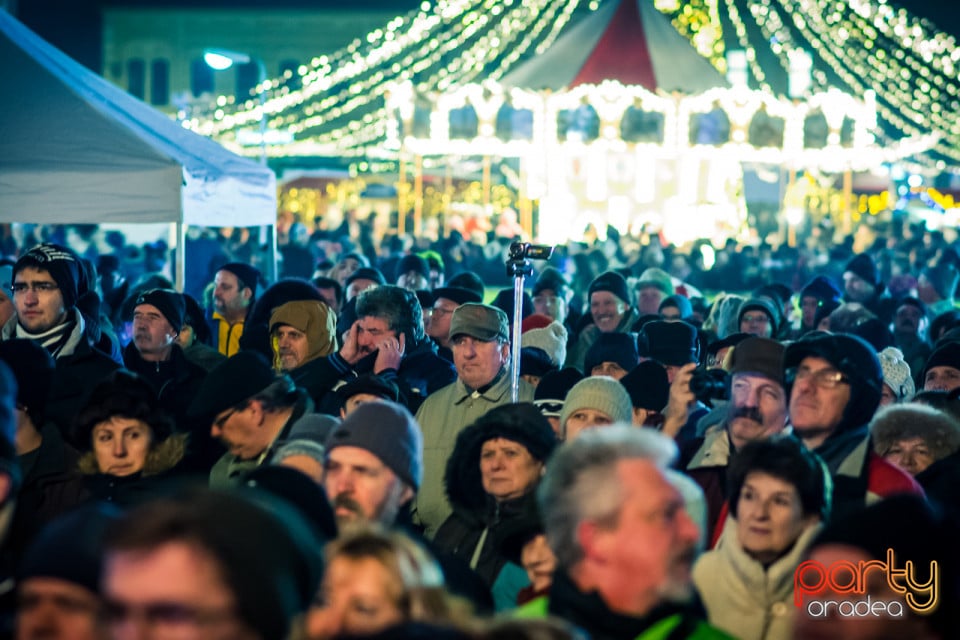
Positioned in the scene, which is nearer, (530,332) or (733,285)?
(530,332)

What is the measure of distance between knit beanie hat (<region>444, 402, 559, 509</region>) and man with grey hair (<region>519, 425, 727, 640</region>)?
1495mm

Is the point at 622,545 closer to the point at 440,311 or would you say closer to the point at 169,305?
the point at 169,305

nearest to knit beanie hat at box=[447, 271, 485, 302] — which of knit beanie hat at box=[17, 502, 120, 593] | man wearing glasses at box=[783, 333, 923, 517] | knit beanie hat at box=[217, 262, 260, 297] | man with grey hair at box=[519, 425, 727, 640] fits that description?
knit beanie hat at box=[217, 262, 260, 297]

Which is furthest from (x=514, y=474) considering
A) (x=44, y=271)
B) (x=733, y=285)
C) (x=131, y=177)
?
(x=733, y=285)

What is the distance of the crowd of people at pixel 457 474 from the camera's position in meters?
2.88

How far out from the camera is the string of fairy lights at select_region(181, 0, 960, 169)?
126 ft

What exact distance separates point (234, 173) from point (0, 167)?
1799 millimetres

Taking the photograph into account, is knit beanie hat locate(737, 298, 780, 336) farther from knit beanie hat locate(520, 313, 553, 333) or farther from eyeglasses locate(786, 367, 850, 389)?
eyeglasses locate(786, 367, 850, 389)

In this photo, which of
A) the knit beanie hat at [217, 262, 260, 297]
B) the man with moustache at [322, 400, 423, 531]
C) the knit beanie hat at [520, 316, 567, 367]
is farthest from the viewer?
the knit beanie hat at [217, 262, 260, 297]

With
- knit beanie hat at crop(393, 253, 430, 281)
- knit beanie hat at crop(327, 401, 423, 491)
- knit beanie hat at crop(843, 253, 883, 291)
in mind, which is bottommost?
knit beanie hat at crop(327, 401, 423, 491)

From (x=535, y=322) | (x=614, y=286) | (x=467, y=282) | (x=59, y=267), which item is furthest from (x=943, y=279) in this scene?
(x=59, y=267)

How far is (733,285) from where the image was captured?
23.9 metres

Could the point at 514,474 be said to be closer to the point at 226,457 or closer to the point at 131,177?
the point at 226,457

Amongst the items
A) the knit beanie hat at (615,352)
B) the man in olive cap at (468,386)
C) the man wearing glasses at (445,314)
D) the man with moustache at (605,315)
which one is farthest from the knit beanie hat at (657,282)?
the man in olive cap at (468,386)
